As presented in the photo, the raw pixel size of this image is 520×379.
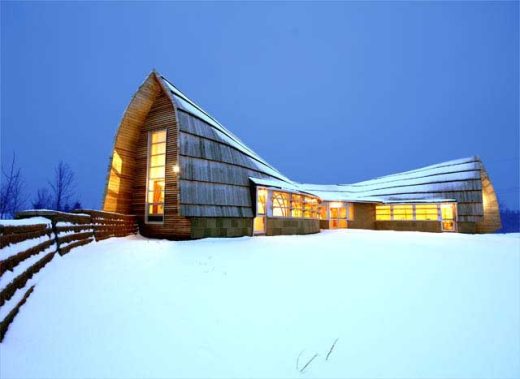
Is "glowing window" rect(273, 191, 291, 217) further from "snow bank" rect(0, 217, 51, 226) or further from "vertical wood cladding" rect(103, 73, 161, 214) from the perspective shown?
"snow bank" rect(0, 217, 51, 226)

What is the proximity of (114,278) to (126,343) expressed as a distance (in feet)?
9.41

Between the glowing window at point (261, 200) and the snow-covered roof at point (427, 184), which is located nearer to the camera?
the glowing window at point (261, 200)

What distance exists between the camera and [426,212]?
30.0 m

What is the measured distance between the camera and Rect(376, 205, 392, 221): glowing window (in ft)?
104

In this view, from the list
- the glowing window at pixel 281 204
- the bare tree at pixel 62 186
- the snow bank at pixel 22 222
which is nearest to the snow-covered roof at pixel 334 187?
the glowing window at pixel 281 204

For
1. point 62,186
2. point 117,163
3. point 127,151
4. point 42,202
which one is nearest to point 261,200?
point 127,151

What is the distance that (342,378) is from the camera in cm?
477

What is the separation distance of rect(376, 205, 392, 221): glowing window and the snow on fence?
28.7 meters

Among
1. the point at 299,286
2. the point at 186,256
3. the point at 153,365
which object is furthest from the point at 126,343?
the point at 186,256

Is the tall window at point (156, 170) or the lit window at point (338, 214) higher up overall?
the tall window at point (156, 170)

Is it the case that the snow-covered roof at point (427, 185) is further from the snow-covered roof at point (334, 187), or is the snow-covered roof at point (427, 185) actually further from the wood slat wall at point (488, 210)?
the wood slat wall at point (488, 210)

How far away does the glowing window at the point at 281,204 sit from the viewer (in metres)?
19.1

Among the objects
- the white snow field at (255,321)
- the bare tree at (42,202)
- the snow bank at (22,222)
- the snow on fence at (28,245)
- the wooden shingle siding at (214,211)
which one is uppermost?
the bare tree at (42,202)

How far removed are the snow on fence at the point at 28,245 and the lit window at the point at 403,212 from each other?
2903 cm
